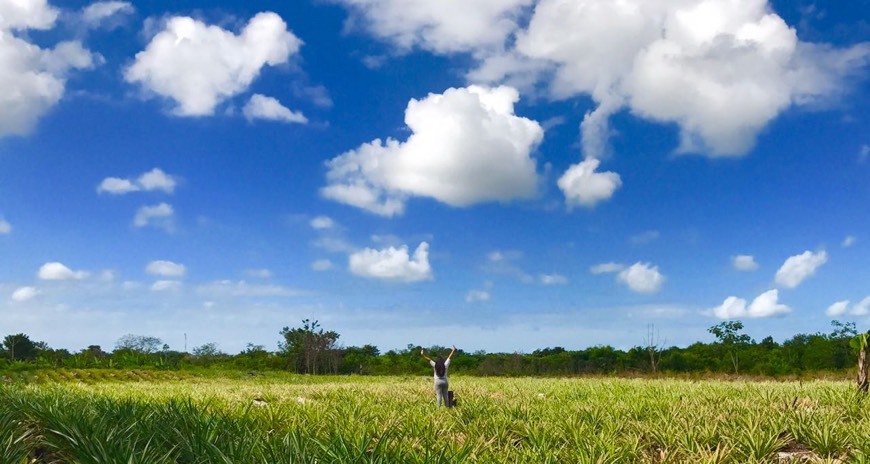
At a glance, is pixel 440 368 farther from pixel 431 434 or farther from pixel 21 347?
pixel 21 347

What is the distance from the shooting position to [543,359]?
1906 inches

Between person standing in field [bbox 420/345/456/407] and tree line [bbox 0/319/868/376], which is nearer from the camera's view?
person standing in field [bbox 420/345/456/407]

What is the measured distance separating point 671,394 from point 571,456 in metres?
9.53

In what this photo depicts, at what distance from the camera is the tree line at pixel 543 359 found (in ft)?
144

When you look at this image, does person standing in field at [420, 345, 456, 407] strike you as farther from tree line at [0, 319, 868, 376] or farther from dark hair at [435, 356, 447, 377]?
tree line at [0, 319, 868, 376]

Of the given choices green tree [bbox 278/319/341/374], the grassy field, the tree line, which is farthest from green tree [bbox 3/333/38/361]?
the grassy field


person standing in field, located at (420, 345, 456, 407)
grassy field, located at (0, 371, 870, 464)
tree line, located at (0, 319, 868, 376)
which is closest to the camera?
grassy field, located at (0, 371, 870, 464)

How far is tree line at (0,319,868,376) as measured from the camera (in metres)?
43.9

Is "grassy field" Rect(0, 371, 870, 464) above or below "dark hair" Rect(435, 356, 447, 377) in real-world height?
below

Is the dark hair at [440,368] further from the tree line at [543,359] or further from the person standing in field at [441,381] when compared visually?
the tree line at [543,359]

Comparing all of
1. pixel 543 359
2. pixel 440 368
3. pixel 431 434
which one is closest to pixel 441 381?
pixel 440 368

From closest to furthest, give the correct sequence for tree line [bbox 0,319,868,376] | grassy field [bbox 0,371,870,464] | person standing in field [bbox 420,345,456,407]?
grassy field [bbox 0,371,870,464], person standing in field [bbox 420,345,456,407], tree line [bbox 0,319,868,376]

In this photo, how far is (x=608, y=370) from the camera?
152 ft

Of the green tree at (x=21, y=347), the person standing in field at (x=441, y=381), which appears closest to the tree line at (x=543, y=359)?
the green tree at (x=21, y=347)
